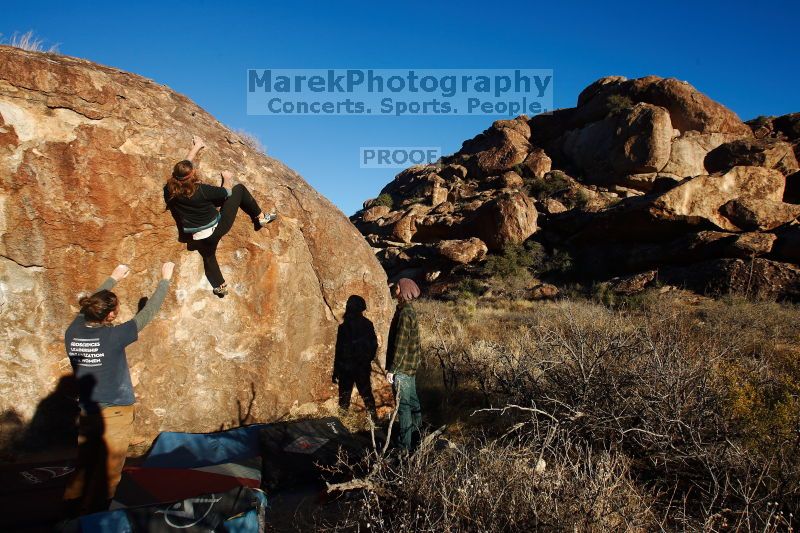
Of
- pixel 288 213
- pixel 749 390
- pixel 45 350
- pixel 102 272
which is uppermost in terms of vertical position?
pixel 288 213

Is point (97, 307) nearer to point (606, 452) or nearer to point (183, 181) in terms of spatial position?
point (183, 181)

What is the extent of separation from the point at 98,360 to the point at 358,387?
2874mm

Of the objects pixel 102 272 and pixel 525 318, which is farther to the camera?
pixel 525 318

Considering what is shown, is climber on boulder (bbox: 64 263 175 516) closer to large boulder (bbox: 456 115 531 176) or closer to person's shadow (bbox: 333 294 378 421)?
person's shadow (bbox: 333 294 378 421)

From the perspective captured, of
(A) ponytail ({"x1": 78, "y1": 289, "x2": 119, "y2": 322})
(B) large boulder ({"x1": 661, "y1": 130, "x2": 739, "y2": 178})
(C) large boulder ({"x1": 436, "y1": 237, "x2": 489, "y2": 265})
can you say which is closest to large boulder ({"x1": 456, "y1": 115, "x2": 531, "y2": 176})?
(B) large boulder ({"x1": 661, "y1": 130, "x2": 739, "y2": 178})

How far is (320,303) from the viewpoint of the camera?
497cm

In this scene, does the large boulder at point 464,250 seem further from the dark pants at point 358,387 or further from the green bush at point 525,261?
the dark pants at point 358,387

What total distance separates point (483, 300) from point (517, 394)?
38.3ft

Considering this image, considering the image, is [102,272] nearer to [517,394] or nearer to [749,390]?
[517,394]

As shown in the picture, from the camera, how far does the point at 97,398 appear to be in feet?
9.41

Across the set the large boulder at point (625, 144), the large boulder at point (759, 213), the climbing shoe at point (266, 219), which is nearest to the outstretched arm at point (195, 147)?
the climbing shoe at point (266, 219)

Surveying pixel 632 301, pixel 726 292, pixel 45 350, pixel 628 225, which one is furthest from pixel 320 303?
pixel 628 225

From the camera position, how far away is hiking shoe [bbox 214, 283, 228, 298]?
4.27 m

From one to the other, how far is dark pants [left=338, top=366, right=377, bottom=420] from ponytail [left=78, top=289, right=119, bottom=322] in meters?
2.67
